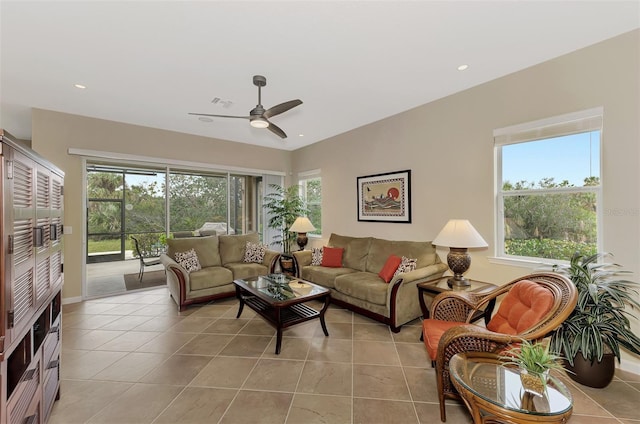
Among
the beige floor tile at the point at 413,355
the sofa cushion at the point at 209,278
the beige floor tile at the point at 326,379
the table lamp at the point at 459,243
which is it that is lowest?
the beige floor tile at the point at 326,379

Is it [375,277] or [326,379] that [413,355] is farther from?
[375,277]

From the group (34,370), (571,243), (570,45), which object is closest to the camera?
(34,370)

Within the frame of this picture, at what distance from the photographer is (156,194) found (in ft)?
16.2

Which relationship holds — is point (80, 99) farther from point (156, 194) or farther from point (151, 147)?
point (156, 194)

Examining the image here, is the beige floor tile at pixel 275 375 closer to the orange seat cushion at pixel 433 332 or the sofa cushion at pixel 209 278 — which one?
the orange seat cushion at pixel 433 332

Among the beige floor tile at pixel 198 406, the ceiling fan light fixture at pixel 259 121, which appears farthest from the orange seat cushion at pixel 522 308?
the ceiling fan light fixture at pixel 259 121

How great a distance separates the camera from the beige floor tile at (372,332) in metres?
2.97

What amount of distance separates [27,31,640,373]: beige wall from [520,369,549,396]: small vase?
1.90m

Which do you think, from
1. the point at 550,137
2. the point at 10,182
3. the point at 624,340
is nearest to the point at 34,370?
the point at 10,182

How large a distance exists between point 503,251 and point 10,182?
4.00 meters

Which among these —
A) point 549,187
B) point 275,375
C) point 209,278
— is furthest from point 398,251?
point 209,278

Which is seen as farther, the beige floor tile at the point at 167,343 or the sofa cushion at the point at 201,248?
the sofa cushion at the point at 201,248

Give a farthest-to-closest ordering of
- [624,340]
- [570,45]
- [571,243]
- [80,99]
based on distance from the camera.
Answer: [80,99], [571,243], [570,45], [624,340]

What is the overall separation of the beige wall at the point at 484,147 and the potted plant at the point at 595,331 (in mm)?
419
